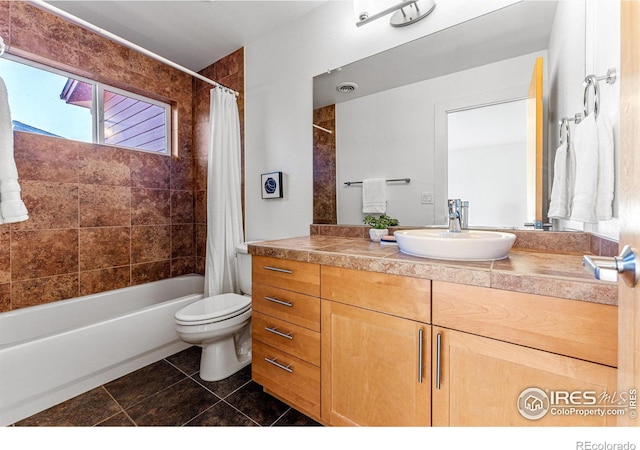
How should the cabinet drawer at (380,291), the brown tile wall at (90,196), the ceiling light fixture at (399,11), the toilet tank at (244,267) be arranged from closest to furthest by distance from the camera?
1. the cabinet drawer at (380,291)
2. the ceiling light fixture at (399,11)
3. the brown tile wall at (90,196)
4. the toilet tank at (244,267)

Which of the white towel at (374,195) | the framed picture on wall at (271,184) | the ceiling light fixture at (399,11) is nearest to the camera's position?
the ceiling light fixture at (399,11)

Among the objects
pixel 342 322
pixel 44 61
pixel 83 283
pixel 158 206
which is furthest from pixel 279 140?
pixel 83 283

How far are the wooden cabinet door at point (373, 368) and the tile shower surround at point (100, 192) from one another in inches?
78.5

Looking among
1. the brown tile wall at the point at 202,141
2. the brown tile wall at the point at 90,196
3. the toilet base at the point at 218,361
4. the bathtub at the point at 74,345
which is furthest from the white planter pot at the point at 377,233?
the brown tile wall at the point at 90,196

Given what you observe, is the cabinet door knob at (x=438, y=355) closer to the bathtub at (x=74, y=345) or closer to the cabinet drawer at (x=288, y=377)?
the cabinet drawer at (x=288, y=377)

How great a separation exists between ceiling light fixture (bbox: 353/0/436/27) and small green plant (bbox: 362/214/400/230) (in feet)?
3.65

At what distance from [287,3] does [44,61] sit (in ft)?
5.68

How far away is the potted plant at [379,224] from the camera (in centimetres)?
155

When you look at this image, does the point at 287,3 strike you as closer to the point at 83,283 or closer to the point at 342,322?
the point at 342,322

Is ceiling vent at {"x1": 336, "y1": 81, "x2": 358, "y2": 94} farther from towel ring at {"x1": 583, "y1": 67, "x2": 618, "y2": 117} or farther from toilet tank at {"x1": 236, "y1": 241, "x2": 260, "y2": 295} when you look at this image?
toilet tank at {"x1": 236, "y1": 241, "x2": 260, "y2": 295}

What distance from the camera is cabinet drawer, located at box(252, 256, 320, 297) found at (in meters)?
1.20

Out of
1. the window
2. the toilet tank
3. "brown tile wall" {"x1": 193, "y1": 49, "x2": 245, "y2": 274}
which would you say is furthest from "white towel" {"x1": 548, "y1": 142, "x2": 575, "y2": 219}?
the window

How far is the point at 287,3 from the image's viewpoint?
1.86 m

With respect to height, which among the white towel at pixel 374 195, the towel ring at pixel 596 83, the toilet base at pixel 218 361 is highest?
the towel ring at pixel 596 83
